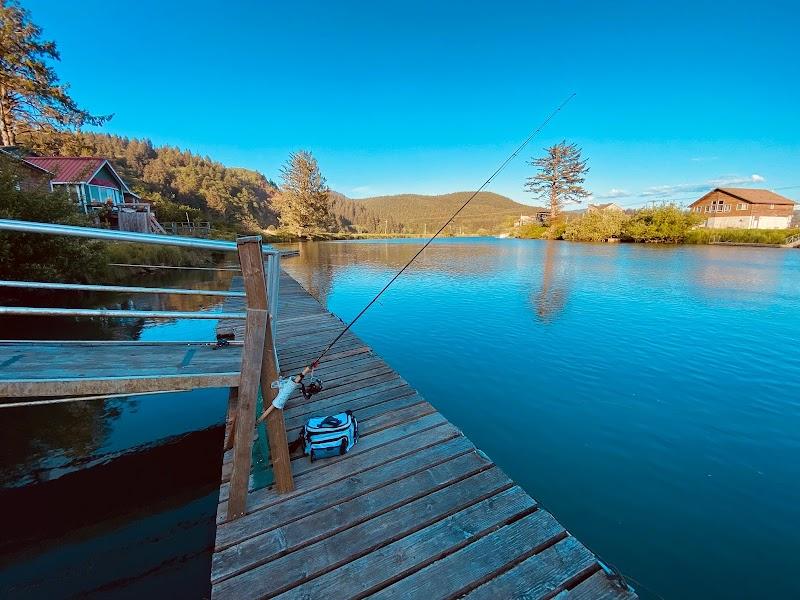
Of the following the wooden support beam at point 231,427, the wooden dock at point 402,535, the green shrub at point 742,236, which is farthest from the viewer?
the green shrub at point 742,236

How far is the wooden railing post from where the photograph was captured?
78.2 inches

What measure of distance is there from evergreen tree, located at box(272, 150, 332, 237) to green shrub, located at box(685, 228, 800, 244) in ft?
165

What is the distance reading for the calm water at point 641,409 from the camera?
3.10 m

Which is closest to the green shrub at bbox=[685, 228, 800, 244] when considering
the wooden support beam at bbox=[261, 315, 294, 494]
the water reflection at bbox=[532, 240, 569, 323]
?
the water reflection at bbox=[532, 240, 569, 323]

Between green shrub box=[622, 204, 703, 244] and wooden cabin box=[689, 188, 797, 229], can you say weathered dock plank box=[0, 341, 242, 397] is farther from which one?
wooden cabin box=[689, 188, 797, 229]

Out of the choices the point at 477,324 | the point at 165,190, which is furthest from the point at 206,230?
the point at 165,190

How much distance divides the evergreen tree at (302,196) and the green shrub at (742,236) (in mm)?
50256

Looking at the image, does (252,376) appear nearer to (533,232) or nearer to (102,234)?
(102,234)

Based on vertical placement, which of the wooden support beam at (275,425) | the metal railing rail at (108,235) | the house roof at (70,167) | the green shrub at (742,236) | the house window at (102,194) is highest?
the house roof at (70,167)

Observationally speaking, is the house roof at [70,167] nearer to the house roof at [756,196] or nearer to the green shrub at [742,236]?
the green shrub at [742,236]

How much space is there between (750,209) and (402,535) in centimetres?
6099

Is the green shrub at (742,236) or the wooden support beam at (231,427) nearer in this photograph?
the wooden support beam at (231,427)

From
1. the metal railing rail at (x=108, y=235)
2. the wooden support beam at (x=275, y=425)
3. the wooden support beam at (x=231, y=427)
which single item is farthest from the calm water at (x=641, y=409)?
the metal railing rail at (x=108, y=235)

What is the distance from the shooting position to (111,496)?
360 centimetres
